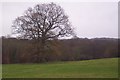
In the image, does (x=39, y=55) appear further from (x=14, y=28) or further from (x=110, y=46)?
(x=110, y=46)

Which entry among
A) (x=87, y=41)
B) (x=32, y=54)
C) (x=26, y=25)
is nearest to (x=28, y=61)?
(x=32, y=54)

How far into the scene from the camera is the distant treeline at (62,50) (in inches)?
1715

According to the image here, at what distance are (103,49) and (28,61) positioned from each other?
11.4 meters

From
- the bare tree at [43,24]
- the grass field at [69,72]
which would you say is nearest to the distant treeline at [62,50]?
the bare tree at [43,24]

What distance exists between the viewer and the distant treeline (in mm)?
43562

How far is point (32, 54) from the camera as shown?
43406mm

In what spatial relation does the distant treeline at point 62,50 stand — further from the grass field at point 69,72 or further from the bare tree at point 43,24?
the grass field at point 69,72

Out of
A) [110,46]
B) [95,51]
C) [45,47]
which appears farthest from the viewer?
[95,51]

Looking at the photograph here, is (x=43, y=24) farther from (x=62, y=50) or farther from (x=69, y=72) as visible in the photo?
(x=69, y=72)

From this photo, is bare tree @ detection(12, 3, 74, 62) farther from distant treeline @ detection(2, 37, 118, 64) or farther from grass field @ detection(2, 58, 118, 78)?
grass field @ detection(2, 58, 118, 78)

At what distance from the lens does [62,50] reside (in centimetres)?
4612

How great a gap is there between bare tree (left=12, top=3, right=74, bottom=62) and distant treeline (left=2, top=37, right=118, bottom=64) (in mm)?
1195

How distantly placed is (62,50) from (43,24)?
534cm

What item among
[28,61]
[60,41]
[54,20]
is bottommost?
[28,61]
